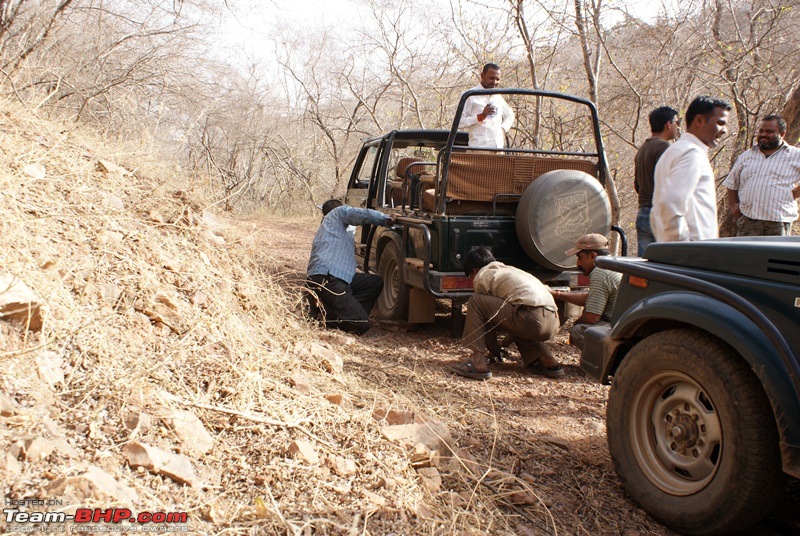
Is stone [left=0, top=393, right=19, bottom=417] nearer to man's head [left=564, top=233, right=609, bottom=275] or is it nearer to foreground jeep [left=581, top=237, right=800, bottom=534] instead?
foreground jeep [left=581, top=237, right=800, bottom=534]

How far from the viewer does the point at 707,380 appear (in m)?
2.31

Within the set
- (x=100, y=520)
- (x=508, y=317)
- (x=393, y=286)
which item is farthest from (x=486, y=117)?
(x=100, y=520)

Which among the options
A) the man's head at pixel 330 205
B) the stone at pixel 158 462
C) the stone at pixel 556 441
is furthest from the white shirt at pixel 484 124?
the stone at pixel 158 462

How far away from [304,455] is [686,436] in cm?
152

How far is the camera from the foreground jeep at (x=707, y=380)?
7.00 feet

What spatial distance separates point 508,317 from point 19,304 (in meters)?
2.99

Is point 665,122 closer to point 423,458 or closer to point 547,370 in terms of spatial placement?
point 547,370

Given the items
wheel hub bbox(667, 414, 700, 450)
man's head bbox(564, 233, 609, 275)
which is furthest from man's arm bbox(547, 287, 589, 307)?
wheel hub bbox(667, 414, 700, 450)

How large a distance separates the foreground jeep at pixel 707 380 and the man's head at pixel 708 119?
908 millimetres

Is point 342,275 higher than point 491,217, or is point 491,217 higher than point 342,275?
point 491,217

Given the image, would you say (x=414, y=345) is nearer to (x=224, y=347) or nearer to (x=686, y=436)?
(x=224, y=347)

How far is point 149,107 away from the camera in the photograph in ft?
37.5

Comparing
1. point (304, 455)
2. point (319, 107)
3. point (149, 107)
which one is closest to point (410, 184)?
point (304, 455)

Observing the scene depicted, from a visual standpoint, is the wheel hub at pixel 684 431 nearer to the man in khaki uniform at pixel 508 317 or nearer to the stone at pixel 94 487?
the man in khaki uniform at pixel 508 317
